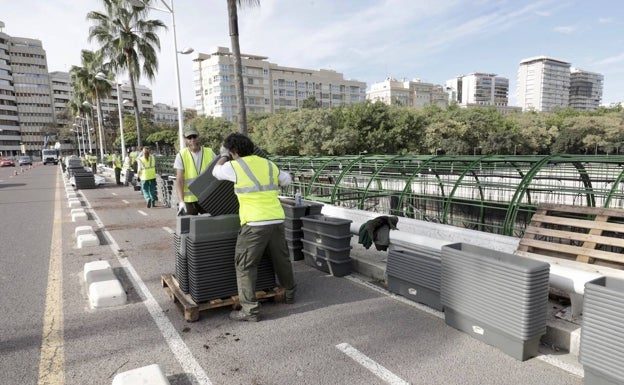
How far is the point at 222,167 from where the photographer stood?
407cm

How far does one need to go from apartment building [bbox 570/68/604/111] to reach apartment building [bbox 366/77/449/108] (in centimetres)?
7235

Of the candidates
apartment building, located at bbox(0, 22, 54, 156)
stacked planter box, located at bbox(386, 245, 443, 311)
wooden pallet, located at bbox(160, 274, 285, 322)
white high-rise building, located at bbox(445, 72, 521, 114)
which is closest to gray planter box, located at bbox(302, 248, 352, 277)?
stacked planter box, located at bbox(386, 245, 443, 311)

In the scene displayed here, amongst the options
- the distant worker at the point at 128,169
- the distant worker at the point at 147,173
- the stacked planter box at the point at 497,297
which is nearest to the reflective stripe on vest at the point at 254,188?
the stacked planter box at the point at 497,297

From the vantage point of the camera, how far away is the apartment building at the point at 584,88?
174250 mm

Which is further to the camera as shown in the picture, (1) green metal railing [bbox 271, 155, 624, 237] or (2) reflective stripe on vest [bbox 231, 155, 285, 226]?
(1) green metal railing [bbox 271, 155, 624, 237]

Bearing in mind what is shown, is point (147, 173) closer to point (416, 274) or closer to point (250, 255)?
point (250, 255)

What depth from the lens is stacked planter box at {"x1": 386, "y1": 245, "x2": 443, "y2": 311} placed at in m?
4.34

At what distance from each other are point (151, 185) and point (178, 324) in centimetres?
965

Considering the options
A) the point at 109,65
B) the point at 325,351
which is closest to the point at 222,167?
the point at 325,351

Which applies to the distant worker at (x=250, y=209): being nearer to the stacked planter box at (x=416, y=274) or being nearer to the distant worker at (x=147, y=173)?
the stacked planter box at (x=416, y=274)

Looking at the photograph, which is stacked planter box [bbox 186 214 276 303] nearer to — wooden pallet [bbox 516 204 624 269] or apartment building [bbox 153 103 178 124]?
wooden pallet [bbox 516 204 624 269]

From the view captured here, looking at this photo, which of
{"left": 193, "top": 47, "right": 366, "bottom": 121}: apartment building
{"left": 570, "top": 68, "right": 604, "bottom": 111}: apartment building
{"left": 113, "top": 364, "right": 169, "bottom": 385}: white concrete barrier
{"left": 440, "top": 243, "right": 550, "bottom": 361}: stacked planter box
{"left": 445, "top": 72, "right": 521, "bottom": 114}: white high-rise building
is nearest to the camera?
{"left": 113, "top": 364, "right": 169, "bottom": 385}: white concrete barrier

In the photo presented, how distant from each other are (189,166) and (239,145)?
2.20 meters

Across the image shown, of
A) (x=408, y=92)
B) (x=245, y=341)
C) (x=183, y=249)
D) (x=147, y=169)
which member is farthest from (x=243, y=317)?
(x=408, y=92)
